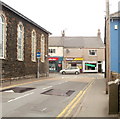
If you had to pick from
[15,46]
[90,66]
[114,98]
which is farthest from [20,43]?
[90,66]

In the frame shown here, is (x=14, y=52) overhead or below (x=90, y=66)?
overhead

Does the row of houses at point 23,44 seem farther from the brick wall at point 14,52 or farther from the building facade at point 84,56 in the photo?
the building facade at point 84,56

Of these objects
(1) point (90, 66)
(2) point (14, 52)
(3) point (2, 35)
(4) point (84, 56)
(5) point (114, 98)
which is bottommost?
(5) point (114, 98)

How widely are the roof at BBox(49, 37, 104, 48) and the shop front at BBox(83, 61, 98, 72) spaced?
4119mm

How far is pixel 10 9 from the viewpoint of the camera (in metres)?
22.0

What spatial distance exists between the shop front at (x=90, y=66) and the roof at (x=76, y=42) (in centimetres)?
412

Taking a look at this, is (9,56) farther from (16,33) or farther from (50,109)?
(50,109)

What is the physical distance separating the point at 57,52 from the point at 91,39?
10.5 metres

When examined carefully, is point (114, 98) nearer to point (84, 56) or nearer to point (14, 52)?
point (14, 52)

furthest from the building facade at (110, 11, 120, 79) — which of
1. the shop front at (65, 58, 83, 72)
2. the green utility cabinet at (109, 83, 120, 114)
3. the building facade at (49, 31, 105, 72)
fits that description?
the shop front at (65, 58, 83, 72)

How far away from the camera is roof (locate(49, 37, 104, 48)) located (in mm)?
55625

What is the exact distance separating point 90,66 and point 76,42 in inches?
297

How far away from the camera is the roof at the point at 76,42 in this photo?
55625mm

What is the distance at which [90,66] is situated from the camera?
55000mm
